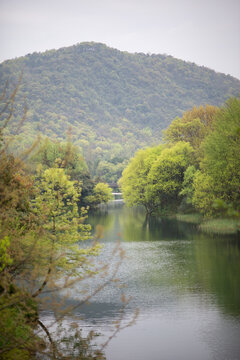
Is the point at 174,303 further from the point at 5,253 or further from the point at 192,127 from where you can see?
the point at 192,127

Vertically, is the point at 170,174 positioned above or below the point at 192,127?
below

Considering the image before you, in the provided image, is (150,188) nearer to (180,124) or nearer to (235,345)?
(180,124)

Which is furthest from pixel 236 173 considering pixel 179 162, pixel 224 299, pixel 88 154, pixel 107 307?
pixel 88 154

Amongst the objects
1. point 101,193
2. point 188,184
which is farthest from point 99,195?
point 188,184

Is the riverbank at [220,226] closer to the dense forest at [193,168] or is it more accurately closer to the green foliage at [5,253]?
the dense forest at [193,168]

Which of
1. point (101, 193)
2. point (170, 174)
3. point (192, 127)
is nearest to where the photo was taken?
point (170, 174)

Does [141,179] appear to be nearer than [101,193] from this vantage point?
Yes

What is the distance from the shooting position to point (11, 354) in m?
13.9

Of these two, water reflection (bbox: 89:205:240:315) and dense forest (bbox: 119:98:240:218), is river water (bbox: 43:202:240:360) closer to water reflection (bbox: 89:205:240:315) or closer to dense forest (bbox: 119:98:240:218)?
water reflection (bbox: 89:205:240:315)

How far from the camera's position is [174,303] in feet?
79.4

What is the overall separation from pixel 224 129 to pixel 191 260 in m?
20.4

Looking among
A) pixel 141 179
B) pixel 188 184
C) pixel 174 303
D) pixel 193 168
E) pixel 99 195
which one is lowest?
pixel 174 303

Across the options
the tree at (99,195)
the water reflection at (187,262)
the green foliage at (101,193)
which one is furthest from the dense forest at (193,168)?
the green foliage at (101,193)

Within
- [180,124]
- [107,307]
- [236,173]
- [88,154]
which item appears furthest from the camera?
[88,154]
